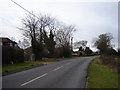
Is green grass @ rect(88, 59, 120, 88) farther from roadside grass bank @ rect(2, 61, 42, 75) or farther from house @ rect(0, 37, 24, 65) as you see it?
house @ rect(0, 37, 24, 65)

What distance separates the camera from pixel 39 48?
5388cm

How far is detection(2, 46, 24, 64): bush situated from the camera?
32.0 m

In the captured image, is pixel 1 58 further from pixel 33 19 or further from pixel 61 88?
pixel 33 19

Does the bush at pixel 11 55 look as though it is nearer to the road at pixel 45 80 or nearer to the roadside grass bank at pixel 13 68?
the roadside grass bank at pixel 13 68

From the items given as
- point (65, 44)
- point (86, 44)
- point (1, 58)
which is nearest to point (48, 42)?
point (65, 44)

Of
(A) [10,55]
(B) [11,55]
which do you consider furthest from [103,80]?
(B) [11,55]

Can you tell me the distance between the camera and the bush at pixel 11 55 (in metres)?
32.0

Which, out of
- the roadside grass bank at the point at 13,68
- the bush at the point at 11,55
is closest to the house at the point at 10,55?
the bush at the point at 11,55

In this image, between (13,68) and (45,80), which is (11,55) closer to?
(13,68)

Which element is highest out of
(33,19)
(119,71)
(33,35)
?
(33,19)

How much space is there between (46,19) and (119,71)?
157 feet

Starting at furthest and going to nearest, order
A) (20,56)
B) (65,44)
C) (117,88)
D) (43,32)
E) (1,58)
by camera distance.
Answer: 1. (65,44)
2. (43,32)
3. (20,56)
4. (1,58)
5. (117,88)

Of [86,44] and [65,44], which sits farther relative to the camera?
[86,44]

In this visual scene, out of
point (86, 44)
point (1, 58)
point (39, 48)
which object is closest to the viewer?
point (1, 58)
